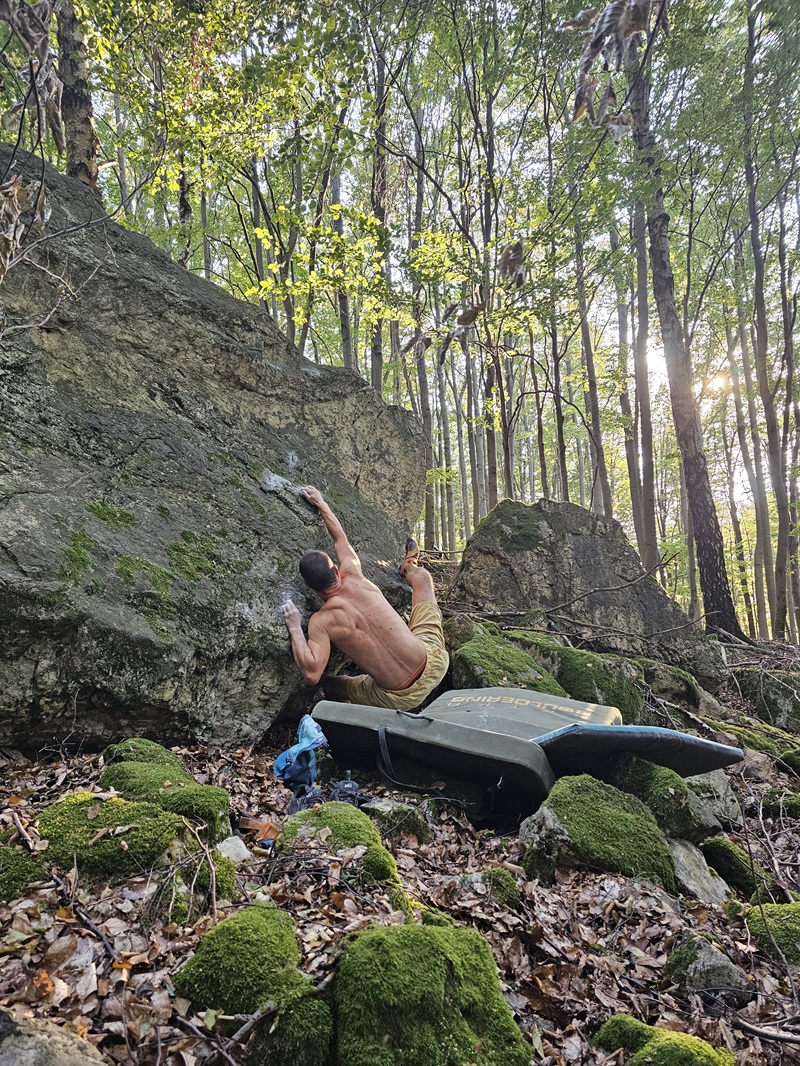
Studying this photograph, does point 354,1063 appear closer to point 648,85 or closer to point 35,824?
point 35,824

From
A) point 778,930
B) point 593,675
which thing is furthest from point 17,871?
point 593,675

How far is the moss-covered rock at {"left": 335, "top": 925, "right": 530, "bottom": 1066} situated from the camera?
1.71m

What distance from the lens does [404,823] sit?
11.4 ft

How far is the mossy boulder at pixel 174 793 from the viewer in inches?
107

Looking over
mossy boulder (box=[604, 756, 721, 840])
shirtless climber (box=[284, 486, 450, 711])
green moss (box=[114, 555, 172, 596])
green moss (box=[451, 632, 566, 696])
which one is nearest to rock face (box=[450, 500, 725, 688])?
green moss (box=[451, 632, 566, 696])

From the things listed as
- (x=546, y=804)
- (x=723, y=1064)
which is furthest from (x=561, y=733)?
(x=723, y=1064)

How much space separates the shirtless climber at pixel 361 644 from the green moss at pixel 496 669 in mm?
238

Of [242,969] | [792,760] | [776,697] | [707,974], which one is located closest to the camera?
[242,969]

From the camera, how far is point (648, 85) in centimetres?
1043

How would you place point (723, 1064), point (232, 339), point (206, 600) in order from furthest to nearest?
1. point (232, 339)
2. point (206, 600)
3. point (723, 1064)

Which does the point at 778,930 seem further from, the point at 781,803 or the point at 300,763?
the point at 300,763

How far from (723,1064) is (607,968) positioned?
22.4 inches

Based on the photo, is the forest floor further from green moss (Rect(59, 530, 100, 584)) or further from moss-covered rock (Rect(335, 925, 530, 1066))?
green moss (Rect(59, 530, 100, 584))

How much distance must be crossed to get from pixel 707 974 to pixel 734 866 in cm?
168
